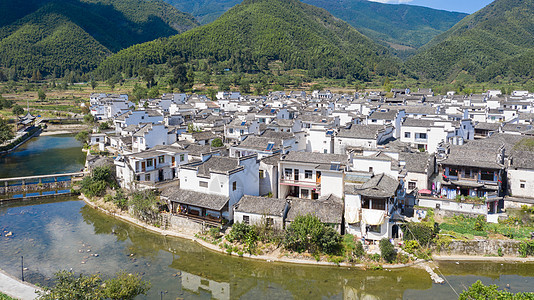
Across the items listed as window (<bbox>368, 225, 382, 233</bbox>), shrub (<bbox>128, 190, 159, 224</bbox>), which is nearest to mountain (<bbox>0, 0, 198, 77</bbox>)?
shrub (<bbox>128, 190, 159, 224</bbox>)

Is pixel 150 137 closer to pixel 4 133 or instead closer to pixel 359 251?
pixel 359 251

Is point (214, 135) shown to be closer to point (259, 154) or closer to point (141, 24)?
point (259, 154)

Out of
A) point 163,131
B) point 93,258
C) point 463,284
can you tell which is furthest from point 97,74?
point 463,284

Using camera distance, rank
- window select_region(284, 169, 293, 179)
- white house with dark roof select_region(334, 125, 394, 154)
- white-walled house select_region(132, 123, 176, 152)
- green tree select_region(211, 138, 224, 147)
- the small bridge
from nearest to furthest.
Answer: window select_region(284, 169, 293, 179), the small bridge, white house with dark roof select_region(334, 125, 394, 154), white-walled house select_region(132, 123, 176, 152), green tree select_region(211, 138, 224, 147)

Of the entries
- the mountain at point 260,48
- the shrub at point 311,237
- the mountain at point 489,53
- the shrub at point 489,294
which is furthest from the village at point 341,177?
the mountain at point 489,53

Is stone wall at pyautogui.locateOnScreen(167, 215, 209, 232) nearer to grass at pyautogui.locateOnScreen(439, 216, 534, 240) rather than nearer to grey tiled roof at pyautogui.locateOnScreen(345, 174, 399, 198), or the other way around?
grey tiled roof at pyautogui.locateOnScreen(345, 174, 399, 198)
